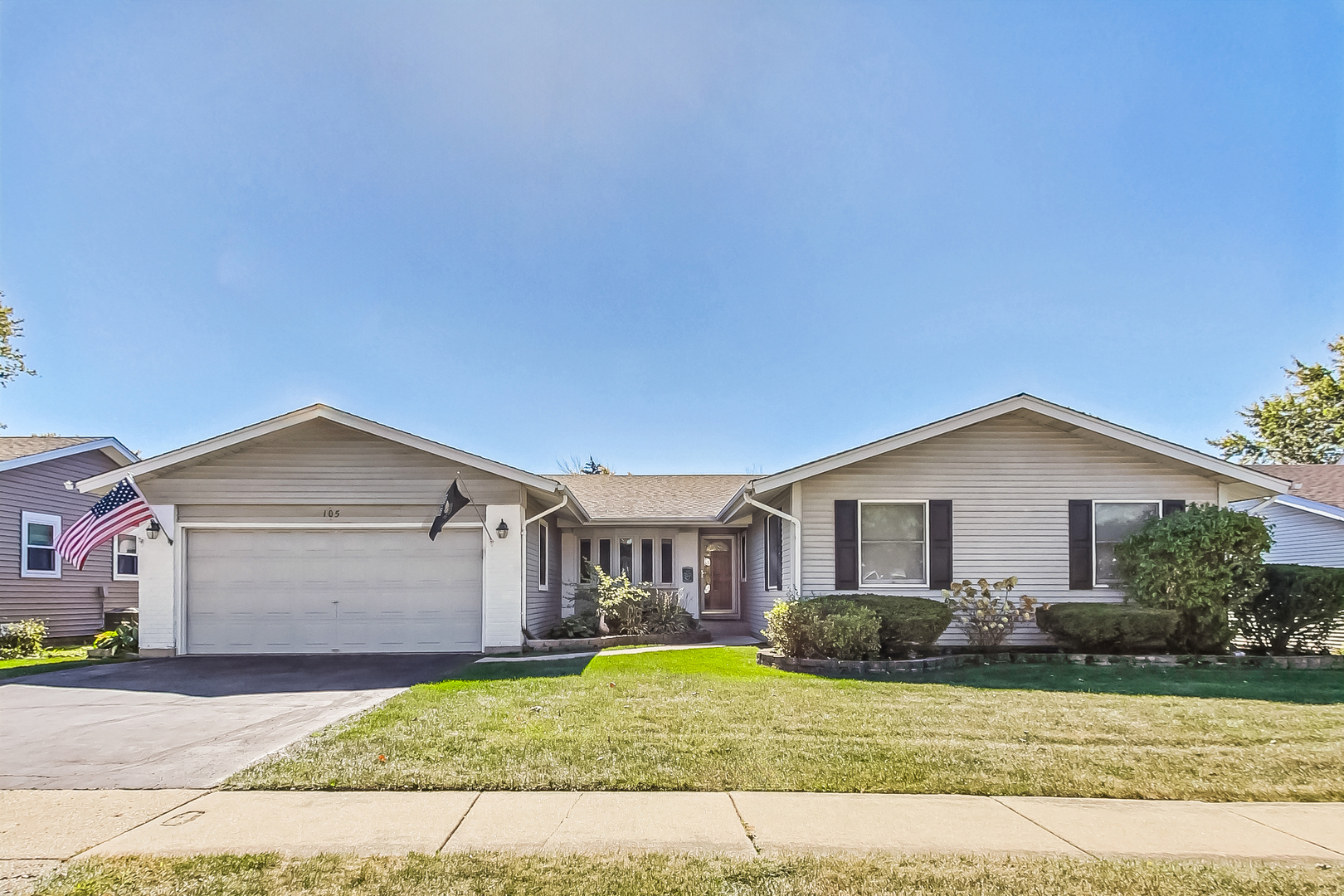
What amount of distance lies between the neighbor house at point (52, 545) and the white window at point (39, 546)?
0.02 m

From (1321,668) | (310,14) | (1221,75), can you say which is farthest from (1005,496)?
(310,14)

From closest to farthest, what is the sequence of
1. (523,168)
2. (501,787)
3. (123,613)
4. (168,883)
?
(168,883), (501,787), (523,168), (123,613)

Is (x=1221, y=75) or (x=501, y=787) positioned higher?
(x=1221, y=75)

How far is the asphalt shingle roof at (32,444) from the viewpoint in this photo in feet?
56.2

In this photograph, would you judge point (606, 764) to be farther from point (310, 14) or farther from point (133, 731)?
point (310, 14)

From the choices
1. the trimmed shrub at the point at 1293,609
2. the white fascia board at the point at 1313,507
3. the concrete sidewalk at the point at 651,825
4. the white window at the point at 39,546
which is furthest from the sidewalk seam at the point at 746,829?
the white window at the point at 39,546

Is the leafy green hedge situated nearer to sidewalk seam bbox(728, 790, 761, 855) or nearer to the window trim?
the window trim

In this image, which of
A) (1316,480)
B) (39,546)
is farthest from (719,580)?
(39,546)

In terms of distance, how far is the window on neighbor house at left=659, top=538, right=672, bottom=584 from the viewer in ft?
64.2

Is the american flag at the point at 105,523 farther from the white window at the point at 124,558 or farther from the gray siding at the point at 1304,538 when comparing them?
the gray siding at the point at 1304,538

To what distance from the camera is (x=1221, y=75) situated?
13164 mm

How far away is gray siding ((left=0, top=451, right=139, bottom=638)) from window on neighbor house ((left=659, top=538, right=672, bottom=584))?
42.2 ft

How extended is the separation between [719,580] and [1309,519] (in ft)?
44.3

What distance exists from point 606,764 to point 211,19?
11.7 meters
